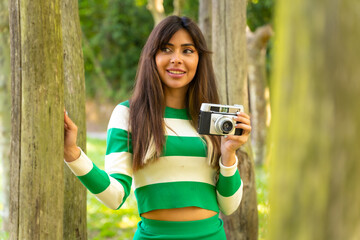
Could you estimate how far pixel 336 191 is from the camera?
26.7 inches

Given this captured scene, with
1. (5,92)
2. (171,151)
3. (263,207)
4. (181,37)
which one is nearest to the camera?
(171,151)

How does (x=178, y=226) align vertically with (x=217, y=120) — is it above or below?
below

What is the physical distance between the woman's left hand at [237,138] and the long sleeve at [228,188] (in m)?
0.08

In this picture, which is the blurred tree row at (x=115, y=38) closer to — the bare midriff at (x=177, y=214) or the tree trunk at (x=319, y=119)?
the bare midriff at (x=177, y=214)

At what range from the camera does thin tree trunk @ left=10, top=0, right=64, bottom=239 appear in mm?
1561

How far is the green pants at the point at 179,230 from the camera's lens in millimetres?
1938

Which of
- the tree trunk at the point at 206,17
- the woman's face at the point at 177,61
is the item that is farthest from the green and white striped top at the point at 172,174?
the tree trunk at the point at 206,17

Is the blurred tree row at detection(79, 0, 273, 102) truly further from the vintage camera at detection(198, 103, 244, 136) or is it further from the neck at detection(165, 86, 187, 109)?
the vintage camera at detection(198, 103, 244, 136)

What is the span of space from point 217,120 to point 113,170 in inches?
21.0

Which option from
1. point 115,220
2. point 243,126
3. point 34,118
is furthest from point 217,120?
point 115,220

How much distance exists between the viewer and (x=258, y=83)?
8281mm

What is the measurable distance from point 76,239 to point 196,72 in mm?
1219

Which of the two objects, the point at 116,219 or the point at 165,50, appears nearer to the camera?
the point at 165,50

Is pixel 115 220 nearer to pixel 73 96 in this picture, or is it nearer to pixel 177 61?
pixel 73 96
